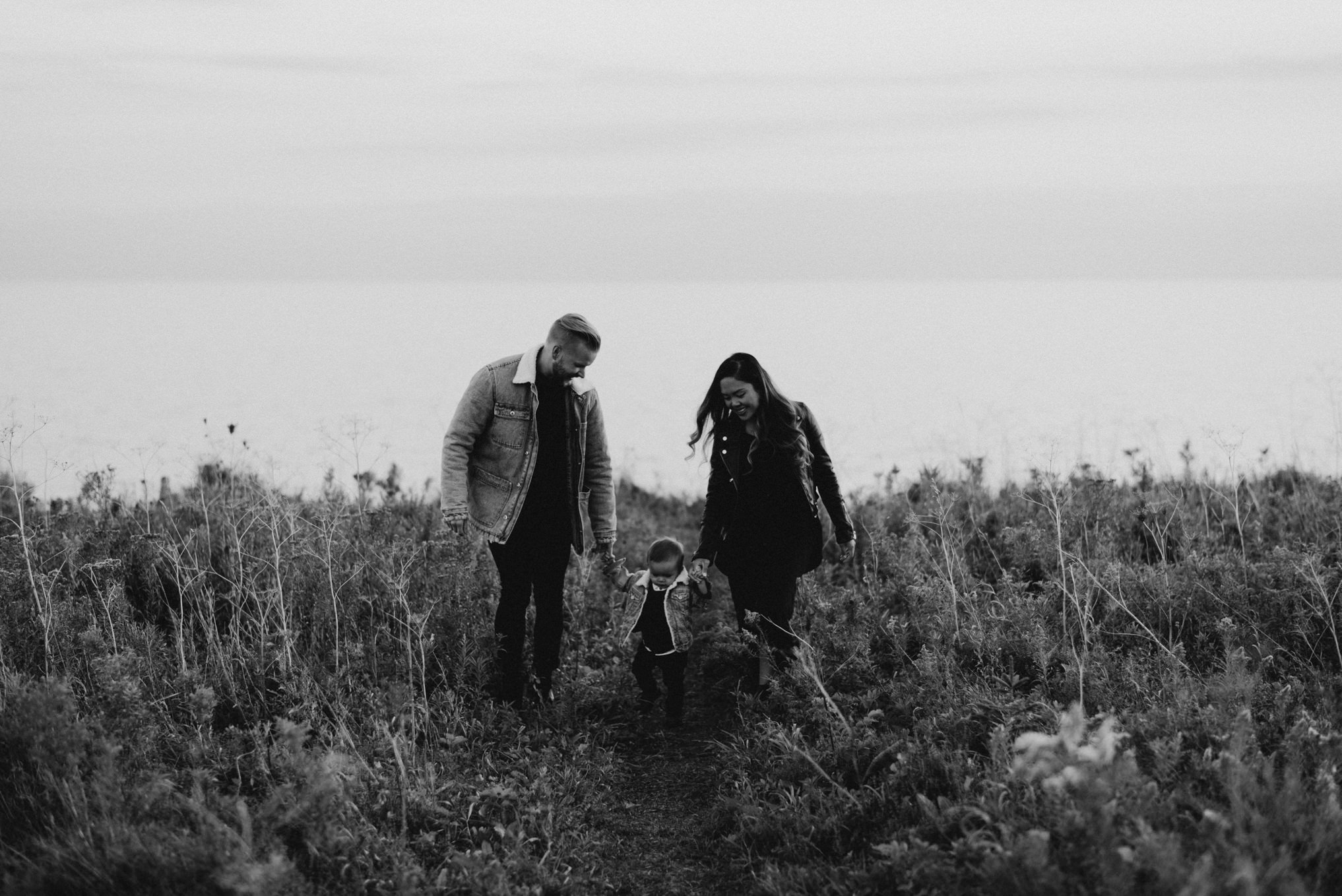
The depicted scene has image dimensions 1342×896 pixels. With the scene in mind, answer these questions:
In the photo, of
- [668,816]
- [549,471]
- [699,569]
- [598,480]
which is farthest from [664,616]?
[668,816]

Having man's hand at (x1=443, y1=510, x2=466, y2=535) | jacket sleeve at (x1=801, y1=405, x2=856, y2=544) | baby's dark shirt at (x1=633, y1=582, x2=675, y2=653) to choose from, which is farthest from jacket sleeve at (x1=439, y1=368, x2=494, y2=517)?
jacket sleeve at (x1=801, y1=405, x2=856, y2=544)

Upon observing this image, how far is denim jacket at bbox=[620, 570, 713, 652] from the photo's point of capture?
249 inches

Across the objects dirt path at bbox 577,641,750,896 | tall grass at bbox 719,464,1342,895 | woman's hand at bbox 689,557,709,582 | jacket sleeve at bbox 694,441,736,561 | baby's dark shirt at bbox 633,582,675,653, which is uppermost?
jacket sleeve at bbox 694,441,736,561

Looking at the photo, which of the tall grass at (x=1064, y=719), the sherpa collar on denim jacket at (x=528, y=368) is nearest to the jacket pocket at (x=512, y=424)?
the sherpa collar on denim jacket at (x=528, y=368)

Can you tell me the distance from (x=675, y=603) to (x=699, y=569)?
263 millimetres

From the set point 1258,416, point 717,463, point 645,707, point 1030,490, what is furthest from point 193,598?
point 1258,416

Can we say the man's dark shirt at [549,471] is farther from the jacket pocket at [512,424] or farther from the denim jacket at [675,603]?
the denim jacket at [675,603]

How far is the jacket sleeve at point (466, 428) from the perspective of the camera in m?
5.96

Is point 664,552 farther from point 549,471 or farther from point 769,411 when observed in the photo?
point 769,411

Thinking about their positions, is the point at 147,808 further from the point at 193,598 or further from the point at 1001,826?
the point at 1001,826

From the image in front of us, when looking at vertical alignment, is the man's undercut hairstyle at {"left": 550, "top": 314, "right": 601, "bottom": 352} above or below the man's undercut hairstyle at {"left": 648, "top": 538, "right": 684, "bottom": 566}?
above

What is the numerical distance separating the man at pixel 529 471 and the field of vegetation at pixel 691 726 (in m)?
0.46

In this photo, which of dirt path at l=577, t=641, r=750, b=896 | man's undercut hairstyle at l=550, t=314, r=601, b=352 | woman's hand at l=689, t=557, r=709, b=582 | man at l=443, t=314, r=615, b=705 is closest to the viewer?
dirt path at l=577, t=641, r=750, b=896

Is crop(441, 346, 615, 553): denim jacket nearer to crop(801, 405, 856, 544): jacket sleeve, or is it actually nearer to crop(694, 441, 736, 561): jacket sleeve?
crop(694, 441, 736, 561): jacket sleeve
